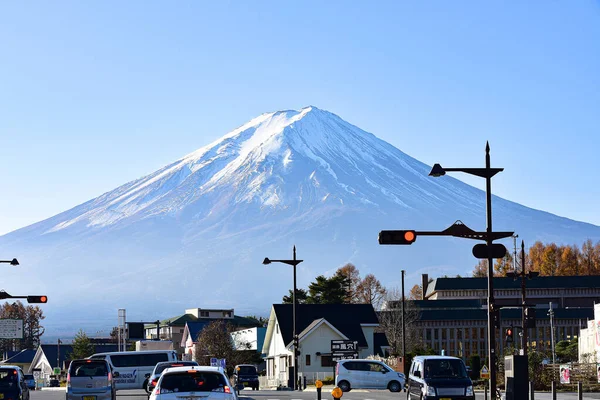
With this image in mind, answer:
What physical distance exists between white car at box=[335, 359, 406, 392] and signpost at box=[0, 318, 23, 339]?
45.8 m

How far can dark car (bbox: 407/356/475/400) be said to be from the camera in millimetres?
33719

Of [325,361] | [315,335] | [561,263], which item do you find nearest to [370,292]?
[561,263]

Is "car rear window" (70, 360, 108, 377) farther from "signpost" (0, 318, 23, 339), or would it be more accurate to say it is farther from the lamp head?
"signpost" (0, 318, 23, 339)

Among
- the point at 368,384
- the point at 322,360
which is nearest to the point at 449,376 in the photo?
the point at 368,384

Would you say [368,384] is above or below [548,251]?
below

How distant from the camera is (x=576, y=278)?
143 metres

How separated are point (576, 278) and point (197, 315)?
55833 millimetres

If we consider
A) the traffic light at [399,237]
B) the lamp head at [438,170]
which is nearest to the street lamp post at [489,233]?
the lamp head at [438,170]

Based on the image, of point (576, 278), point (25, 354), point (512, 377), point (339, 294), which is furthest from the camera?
point (25, 354)

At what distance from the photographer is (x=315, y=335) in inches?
3369

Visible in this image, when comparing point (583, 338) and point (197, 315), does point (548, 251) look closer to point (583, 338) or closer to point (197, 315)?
point (197, 315)

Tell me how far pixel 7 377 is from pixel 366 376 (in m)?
24.8

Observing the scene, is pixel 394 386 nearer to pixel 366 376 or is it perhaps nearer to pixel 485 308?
pixel 366 376

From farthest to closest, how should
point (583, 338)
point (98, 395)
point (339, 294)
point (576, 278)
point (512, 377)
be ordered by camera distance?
point (576, 278) → point (339, 294) → point (583, 338) → point (98, 395) → point (512, 377)
